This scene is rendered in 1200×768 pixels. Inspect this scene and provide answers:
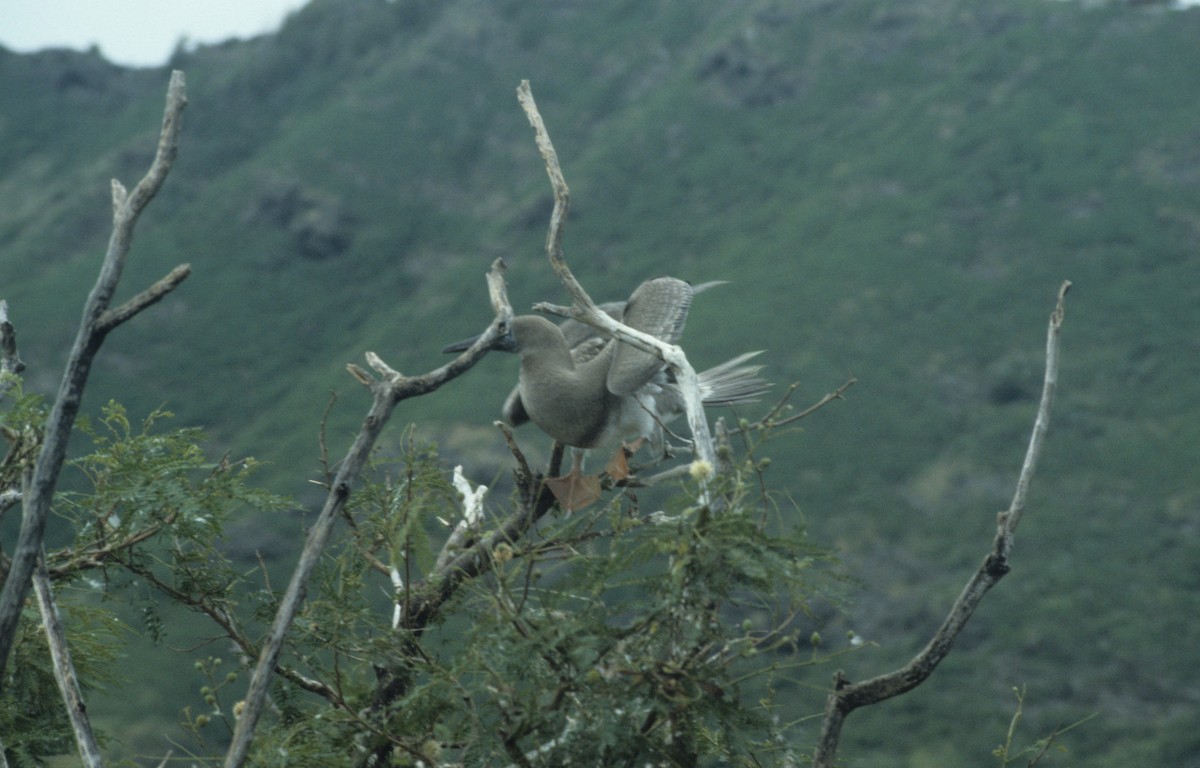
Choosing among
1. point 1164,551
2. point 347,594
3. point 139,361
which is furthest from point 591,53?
point 347,594

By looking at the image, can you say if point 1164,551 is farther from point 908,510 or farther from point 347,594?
point 347,594

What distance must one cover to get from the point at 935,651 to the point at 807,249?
4420cm

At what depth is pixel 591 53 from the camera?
223 ft

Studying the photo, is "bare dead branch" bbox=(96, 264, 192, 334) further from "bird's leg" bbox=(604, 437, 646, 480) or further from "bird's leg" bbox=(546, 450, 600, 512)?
"bird's leg" bbox=(604, 437, 646, 480)

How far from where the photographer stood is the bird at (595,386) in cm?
654

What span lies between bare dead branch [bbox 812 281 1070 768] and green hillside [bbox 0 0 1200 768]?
23711 millimetres

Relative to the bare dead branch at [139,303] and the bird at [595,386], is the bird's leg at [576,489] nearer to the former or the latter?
the bird at [595,386]

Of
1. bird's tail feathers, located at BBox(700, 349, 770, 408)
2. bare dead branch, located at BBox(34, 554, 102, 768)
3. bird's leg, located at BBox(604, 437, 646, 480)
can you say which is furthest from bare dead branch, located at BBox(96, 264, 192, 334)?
bird's tail feathers, located at BBox(700, 349, 770, 408)

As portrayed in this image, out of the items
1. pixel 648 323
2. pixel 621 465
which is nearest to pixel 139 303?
pixel 621 465

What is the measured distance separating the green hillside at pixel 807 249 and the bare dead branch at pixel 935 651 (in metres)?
23.7

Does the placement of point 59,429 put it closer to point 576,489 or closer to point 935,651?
point 935,651

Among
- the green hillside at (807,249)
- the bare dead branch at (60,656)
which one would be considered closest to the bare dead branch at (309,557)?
the bare dead branch at (60,656)

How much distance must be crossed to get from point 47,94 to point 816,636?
7040cm

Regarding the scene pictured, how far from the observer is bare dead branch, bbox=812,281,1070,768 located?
3.95 m
